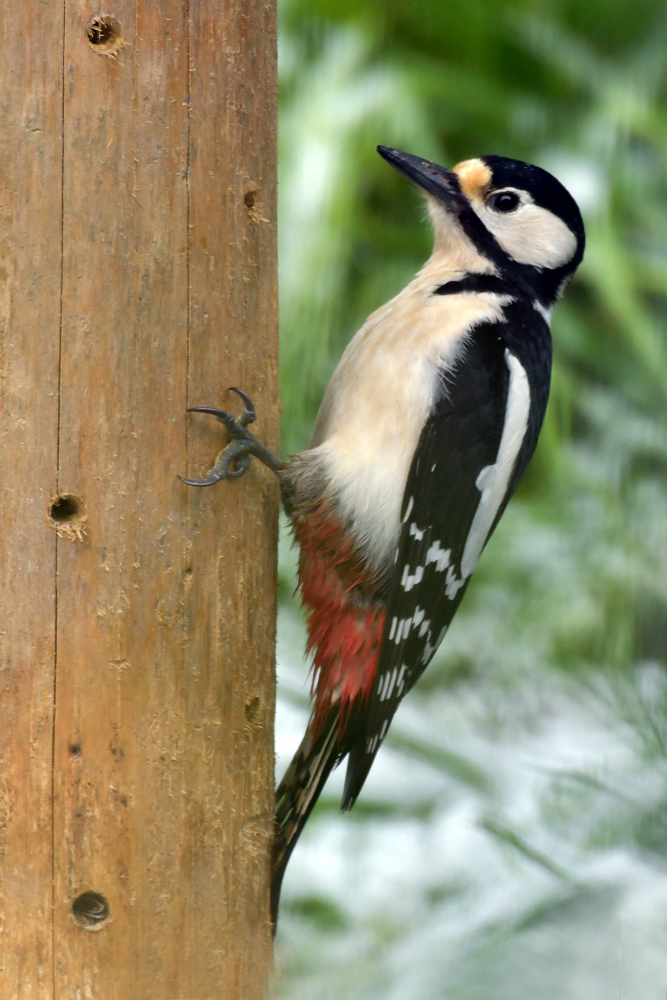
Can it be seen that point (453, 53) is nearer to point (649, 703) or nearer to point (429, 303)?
point (429, 303)

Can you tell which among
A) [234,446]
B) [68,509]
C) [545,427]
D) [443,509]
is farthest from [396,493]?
[545,427]

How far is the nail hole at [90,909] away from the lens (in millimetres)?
1235

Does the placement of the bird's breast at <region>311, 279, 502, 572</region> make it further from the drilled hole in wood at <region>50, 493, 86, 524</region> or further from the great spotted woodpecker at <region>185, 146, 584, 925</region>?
the drilled hole in wood at <region>50, 493, 86, 524</region>

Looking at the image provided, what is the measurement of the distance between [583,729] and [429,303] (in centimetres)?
100

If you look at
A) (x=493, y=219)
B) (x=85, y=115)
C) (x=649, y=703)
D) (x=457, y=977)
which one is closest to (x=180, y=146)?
(x=85, y=115)

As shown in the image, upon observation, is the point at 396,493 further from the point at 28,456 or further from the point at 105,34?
the point at 105,34

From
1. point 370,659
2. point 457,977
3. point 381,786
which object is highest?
point 370,659

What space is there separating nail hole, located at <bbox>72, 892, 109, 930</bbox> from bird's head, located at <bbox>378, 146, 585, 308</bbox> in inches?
46.9

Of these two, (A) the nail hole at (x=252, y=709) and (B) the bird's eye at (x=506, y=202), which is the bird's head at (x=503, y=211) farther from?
(A) the nail hole at (x=252, y=709)

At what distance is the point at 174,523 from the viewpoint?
1.33m

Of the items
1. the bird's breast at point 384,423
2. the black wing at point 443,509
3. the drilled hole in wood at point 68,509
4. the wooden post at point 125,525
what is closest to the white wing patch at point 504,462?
the black wing at point 443,509

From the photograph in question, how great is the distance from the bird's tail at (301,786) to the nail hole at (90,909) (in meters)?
0.26

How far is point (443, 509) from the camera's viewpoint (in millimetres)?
1682

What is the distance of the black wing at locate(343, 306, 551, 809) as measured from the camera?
1633mm
